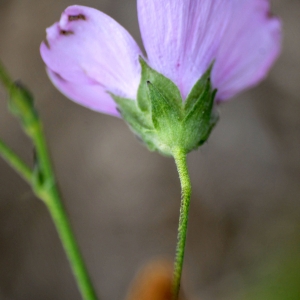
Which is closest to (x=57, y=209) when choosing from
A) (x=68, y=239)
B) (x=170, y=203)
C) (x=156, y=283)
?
(x=68, y=239)

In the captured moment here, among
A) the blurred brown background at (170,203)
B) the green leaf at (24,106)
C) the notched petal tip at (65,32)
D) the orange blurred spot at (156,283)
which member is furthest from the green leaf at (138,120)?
the blurred brown background at (170,203)

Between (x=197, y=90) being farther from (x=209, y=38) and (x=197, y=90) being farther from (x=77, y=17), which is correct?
(x=77, y=17)

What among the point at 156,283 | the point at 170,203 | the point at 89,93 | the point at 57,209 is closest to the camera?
the point at 89,93

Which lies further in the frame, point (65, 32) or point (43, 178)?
point (43, 178)

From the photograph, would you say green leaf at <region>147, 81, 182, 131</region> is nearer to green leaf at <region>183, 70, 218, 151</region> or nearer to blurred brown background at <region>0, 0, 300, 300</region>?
green leaf at <region>183, 70, 218, 151</region>

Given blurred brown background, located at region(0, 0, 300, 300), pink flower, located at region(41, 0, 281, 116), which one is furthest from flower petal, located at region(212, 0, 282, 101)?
blurred brown background, located at region(0, 0, 300, 300)

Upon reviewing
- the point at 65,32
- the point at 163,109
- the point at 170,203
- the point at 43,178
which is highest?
the point at 65,32
